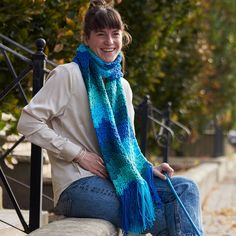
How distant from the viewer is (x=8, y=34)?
240 inches

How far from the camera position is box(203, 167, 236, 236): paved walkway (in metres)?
8.07

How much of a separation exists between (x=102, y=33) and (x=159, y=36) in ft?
18.1

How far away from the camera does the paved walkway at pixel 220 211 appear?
26.5ft

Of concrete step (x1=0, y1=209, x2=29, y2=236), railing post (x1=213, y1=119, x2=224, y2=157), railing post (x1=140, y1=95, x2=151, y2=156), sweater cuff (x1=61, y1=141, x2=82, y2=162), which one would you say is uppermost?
sweater cuff (x1=61, y1=141, x2=82, y2=162)

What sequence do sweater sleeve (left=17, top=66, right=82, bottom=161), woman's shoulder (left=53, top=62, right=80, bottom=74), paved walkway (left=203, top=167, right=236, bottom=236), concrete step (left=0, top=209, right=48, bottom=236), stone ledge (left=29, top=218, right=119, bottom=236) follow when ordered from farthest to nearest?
paved walkway (left=203, top=167, right=236, bottom=236) → concrete step (left=0, top=209, right=48, bottom=236) → woman's shoulder (left=53, top=62, right=80, bottom=74) → sweater sleeve (left=17, top=66, right=82, bottom=161) → stone ledge (left=29, top=218, right=119, bottom=236)

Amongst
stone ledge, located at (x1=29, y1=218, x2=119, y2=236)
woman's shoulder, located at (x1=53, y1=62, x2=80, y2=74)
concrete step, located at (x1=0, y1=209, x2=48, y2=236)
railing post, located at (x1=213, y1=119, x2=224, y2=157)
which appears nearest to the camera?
stone ledge, located at (x1=29, y1=218, x2=119, y2=236)

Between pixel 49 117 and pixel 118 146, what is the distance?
37cm

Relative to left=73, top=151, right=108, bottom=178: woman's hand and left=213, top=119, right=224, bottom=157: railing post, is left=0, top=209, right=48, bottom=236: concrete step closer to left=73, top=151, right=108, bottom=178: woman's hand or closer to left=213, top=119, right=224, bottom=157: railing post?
left=73, top=151, right=108, bottom=178: woman's hand

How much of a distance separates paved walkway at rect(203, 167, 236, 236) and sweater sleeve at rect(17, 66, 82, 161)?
4.07 metres

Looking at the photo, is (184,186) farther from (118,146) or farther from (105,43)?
(105,43)

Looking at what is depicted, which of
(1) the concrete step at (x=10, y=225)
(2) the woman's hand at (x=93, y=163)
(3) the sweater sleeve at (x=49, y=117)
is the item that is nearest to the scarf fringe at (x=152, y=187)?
(2) the woman's hand at (x=93, y=163)

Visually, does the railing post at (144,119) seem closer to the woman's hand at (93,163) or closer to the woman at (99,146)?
the woman at (99,146)

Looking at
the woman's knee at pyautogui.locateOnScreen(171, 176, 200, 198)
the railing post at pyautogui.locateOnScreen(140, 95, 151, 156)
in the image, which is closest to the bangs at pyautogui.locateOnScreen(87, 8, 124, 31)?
the woman's knee at pyautogui.locateOnScreen(171, 176, 200, 198)

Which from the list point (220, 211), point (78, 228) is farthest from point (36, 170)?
point (220, 211)
